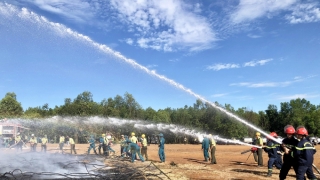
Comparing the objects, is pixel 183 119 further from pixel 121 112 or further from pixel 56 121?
pixel 56 121

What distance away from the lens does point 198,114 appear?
73.2 metres

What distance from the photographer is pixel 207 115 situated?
71500 millimetres

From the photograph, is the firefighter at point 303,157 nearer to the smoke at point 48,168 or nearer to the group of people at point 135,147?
the smoke at point 48,168

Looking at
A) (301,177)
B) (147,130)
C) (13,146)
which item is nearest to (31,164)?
(301,177)

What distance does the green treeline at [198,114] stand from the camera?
203 ft

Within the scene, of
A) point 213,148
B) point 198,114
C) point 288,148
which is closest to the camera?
point 288,148

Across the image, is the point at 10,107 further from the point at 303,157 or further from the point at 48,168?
the point at 303,157

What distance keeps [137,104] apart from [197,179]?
6722 centimetres

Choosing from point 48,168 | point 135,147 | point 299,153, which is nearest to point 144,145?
point 135,147

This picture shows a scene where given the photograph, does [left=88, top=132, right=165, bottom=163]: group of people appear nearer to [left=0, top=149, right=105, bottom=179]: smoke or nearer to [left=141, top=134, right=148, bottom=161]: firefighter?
[left=141, top=134, right=148, bottom=161]: firefighter

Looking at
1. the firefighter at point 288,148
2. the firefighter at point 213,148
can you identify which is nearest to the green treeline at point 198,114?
the firefighter at point 213,148

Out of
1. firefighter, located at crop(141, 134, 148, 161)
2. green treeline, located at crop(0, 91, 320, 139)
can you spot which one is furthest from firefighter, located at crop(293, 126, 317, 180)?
green treeline, located at crop(0, 91, 320, 139)

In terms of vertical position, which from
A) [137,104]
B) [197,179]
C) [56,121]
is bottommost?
[197,179]

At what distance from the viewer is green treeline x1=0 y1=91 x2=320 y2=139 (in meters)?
61.8
